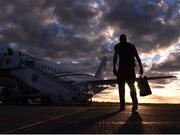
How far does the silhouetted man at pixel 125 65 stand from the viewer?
441 inches

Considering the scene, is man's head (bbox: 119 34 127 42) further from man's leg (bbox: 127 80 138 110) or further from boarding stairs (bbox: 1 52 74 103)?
boarding stairs (bbox: 1 52 74 103)

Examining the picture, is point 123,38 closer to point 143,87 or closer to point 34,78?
point 143,87

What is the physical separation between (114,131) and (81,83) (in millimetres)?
26749

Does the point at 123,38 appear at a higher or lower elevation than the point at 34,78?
lower

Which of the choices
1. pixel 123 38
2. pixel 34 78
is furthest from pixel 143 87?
pixel 34 78

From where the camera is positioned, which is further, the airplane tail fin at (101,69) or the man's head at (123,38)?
the airplane tail fin at (101,69)

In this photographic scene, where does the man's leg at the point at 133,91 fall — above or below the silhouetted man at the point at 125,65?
below

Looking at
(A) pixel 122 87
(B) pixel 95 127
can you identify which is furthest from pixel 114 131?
(A) pixel 122 87

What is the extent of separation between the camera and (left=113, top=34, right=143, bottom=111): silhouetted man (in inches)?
441

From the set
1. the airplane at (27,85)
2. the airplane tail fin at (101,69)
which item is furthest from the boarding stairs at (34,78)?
the airplane tail fin at (101,69)

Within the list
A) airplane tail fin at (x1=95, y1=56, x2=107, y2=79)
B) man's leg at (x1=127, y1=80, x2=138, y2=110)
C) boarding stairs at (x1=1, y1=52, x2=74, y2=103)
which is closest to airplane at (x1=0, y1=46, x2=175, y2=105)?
boarding stairs at (x1=1, y1=52, x2=74, y2=103)

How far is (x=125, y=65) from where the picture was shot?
11.3 metres

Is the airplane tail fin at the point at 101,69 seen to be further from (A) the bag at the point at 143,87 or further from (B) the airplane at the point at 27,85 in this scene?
(A) the bag at the point at 143,87

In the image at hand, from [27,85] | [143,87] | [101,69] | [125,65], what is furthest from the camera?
[101,69]
